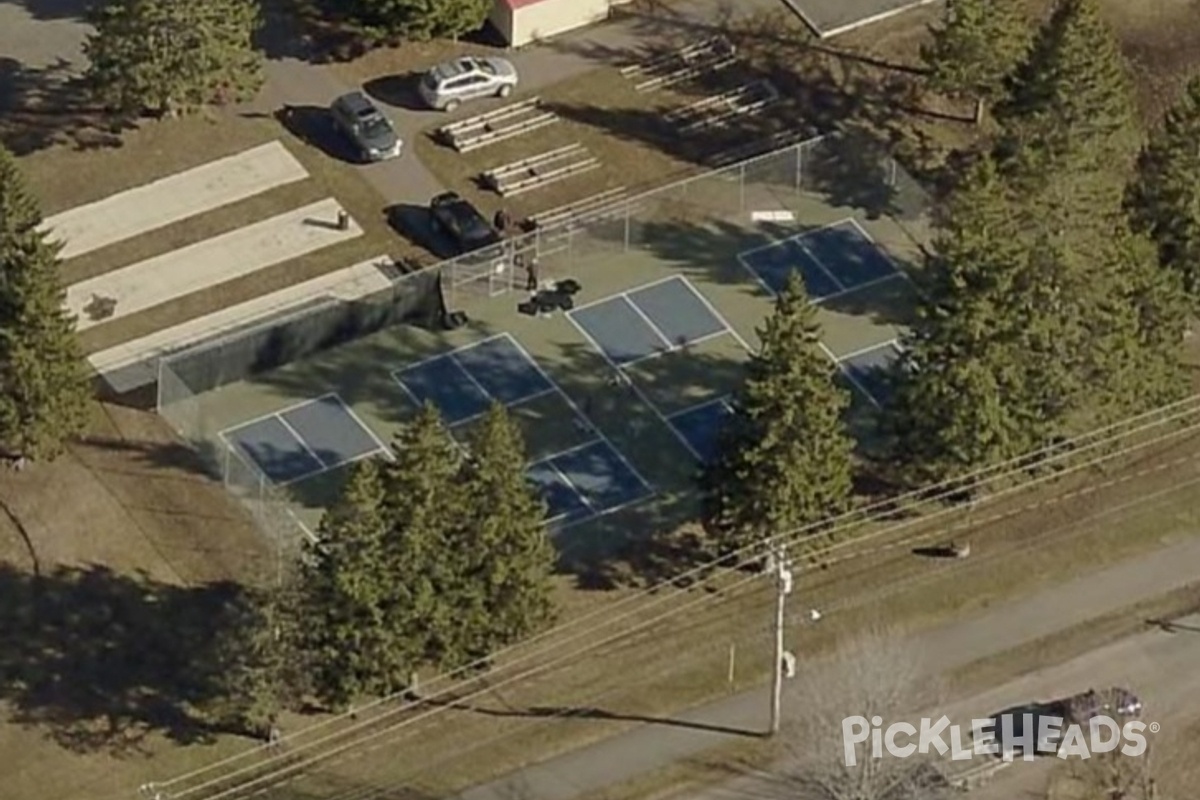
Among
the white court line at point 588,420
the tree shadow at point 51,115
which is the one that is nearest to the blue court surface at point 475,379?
the white court line at point 588,420

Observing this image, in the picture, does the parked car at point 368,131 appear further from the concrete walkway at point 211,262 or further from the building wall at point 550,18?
the building wall at point 550,18

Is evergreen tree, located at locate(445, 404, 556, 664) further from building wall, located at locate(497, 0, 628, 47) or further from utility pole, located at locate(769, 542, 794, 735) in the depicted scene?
building wall, located at locate(497, 0, 628, 47)

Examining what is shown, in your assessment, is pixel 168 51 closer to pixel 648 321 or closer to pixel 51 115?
pixel 51 115

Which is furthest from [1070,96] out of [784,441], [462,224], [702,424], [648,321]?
[462,224]

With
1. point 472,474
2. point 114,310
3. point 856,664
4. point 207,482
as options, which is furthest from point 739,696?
point 114,310

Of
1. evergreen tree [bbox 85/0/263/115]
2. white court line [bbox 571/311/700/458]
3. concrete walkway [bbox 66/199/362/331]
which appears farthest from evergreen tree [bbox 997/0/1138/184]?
evergreen tree [bbox 85/0/263/115]

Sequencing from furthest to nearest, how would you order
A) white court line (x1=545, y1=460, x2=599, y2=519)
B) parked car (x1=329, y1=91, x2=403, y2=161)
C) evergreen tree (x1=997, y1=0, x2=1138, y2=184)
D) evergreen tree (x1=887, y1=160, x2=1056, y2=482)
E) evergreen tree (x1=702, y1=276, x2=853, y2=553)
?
1. parked car (x1=329, y1=91, x2=403, y2=161)
2. evergreen tree (x1=997, y1=0, x2=1138, y2=184)
3. white court line (x1=545, y1=460, x2=599, y2=519)
4. evergreen tree (x1=887, y1=160, x2=1056, y2=482)
5. evergreen tree (x1=702, y1=276, x2=853, y2=553)
